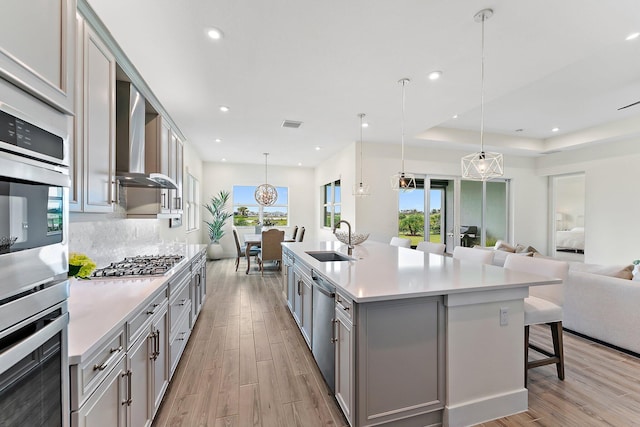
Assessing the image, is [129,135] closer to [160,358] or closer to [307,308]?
[160,358]

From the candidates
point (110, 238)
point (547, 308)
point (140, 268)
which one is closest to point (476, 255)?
point (547, 308)

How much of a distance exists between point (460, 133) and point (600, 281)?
147 inches

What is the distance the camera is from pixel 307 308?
2648 millimetres

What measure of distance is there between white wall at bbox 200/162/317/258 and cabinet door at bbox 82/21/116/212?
6.23 m

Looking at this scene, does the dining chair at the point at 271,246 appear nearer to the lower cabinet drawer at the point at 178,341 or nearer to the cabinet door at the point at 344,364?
the lower cabinet drawer at the point at 178,341

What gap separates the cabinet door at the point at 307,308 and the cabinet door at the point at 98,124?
1684mm

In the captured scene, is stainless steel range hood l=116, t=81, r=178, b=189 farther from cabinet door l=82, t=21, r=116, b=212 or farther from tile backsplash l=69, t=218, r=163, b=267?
tile backsplash l=69, t=218, r=163, b=267

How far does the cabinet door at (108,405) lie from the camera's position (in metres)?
1.00

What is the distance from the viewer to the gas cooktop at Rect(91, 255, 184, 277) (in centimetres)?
200

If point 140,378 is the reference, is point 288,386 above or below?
below

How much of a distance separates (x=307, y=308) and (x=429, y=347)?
4.11ft

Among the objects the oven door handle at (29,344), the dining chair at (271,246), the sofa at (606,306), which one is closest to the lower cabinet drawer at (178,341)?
the oven door handle at (29,344)

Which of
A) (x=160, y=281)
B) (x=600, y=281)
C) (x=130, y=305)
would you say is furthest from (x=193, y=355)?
(x=600, y=281)

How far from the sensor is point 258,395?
2.05 metres
